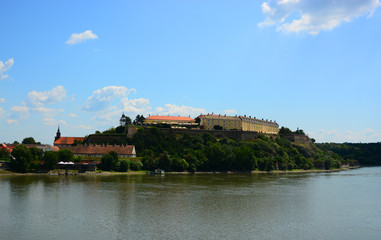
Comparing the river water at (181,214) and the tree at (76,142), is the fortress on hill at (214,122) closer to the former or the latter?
the tree at (76,142)

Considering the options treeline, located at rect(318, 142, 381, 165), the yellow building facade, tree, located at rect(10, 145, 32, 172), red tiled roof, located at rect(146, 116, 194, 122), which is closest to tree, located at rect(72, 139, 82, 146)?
red tiled roof, located at rect(146, 116, 194, 122)

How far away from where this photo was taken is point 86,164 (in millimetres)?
67188

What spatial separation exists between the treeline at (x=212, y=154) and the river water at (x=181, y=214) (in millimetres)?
31757

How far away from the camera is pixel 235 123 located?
114 meters

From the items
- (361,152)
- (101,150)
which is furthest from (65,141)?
(361,152)

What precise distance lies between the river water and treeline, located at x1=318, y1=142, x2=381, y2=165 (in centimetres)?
11793

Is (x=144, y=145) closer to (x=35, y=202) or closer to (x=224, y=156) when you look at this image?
(x=224, y=156)

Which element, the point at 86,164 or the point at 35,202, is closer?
the point at 35,202

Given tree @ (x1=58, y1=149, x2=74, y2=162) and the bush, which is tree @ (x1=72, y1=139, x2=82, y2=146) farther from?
the bush

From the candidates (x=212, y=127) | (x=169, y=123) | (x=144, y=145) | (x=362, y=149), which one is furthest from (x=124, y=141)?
(x=362, y=149)

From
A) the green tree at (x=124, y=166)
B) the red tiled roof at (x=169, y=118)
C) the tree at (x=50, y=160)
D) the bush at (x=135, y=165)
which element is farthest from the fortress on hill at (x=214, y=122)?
the tree at (x=50, y=160)

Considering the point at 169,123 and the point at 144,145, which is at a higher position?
the point at 169,123

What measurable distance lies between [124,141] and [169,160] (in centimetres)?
1782

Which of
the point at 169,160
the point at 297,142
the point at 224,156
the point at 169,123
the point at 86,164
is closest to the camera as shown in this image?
the point at 86,164
